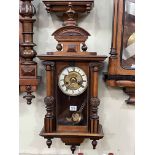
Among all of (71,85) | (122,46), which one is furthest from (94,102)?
(122,46)

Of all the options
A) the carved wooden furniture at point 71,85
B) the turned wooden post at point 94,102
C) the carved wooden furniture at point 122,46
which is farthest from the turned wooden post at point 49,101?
the carved wooden furniture at point 122,46

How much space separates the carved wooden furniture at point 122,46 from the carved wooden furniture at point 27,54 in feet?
1.26

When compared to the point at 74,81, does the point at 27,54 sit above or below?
above

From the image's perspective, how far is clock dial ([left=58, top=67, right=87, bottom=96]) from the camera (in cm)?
121

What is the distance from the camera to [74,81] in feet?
3.97

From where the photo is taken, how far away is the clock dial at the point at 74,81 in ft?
3.96

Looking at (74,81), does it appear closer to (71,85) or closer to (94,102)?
(71,85)

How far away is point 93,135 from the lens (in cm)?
118

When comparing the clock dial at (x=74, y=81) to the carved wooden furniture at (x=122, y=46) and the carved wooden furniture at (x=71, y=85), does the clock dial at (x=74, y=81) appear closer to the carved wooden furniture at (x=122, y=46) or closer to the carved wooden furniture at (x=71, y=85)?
the carved wooden furniture at (x=71, y=85)

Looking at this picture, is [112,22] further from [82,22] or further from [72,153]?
[72,153]

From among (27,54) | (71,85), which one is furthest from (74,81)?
(27,54)

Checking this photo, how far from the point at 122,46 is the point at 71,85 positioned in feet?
1.07
